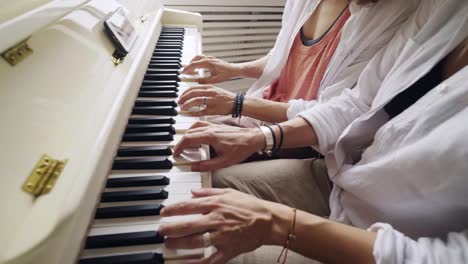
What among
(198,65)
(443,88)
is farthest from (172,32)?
(443,88)

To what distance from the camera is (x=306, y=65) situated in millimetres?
984

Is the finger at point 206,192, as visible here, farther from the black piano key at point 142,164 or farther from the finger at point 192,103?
the finger at point 192,103

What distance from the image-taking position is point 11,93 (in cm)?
40

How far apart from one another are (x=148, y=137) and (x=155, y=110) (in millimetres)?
115

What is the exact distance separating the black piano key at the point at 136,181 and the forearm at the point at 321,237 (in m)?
0.23

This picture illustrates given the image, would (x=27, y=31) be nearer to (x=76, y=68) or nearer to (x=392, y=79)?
(x=76, y=68)

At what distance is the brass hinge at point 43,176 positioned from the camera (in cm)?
35

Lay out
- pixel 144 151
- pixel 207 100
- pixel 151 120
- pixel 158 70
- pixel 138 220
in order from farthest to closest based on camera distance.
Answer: pixel 158 70 < pixel 207 100 < pixel 151 120 < pixel 144 151 < pixel 138 220

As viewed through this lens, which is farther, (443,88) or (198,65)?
(198,65)

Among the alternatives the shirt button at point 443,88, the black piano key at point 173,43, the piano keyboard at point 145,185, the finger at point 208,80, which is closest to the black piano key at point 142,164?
the piano keyboard at point 145,185

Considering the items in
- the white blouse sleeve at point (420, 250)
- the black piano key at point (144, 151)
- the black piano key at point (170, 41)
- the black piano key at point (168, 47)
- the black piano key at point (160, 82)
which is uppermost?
the black piano key at point (170, 41)

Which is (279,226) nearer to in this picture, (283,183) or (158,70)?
(283,183)

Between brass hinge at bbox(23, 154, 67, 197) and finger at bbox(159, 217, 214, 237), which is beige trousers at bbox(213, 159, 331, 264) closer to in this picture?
finger at bbox(159, 217, 214, 237)

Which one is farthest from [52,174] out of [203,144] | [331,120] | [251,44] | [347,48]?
[251,44]
